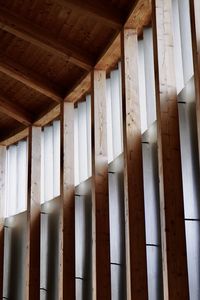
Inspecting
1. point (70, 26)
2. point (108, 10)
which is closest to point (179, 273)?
point (108, 10)

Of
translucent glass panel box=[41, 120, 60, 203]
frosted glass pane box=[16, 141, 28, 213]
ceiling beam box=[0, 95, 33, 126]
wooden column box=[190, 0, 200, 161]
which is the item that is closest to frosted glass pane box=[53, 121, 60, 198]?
translucent glass panel box=[41, 120, 60, 203]

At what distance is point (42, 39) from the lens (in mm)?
8609

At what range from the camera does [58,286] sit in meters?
9.93

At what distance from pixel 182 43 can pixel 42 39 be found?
2739mm

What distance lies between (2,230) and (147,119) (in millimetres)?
5640

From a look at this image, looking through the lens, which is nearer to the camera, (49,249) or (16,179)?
(49,249)

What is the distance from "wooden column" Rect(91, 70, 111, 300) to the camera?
7.93 m

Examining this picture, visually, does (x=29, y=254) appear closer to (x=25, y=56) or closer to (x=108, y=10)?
(x=25, y=56)

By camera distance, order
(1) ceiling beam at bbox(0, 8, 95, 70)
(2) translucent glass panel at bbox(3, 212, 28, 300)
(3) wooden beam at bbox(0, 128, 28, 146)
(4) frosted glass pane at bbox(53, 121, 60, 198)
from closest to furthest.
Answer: (1) ceiling beam at bbox(0, 8, 95, 70) → (4) frosted glass pane at bbox(53, 121, 60, 198) → (2) translucent glass panel at bbox(3, 212, 28, 300) → (3) wooden beam at bbox(0, 128, 28, 146)

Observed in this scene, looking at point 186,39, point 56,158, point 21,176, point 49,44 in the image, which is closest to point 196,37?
point 186,39

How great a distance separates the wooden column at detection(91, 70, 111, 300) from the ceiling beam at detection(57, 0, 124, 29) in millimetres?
1232

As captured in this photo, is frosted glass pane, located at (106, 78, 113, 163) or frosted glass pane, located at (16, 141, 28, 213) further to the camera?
frosted glass pane, located at (16, 141, 28, 213)

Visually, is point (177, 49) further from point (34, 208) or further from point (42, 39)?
point (34, 208)

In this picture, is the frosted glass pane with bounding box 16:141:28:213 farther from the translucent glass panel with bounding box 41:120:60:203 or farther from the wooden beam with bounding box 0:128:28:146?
the translucent glass panel with bounding box 41:120:60:203
